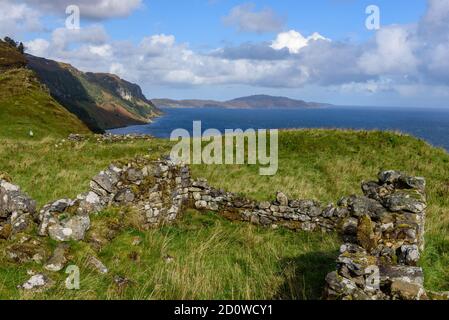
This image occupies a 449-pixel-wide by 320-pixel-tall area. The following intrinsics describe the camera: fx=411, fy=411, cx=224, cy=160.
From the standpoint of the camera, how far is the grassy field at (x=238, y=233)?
29.3ft

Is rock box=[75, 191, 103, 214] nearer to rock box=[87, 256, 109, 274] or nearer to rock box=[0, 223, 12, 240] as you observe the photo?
rock box=[0, 223, 12, 240]

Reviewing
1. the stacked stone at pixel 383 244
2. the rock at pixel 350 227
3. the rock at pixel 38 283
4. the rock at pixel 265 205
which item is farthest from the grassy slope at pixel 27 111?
the stacked stone at pixel 383 244

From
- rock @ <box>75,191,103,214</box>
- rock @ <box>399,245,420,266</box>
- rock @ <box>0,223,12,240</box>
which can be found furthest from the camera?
rock @ <box>75,191,103,214</box>

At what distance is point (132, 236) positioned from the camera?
1204cm

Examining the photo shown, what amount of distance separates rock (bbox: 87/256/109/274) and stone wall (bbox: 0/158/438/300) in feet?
4.59

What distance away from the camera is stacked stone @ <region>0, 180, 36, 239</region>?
1088cm

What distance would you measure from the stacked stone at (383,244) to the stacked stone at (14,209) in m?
8.11

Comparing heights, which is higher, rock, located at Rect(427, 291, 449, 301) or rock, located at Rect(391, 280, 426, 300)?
rock, located at Rect(391, 280, 426, 300)

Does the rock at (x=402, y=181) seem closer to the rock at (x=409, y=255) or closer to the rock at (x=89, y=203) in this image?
the rock at (x=409, y=255)

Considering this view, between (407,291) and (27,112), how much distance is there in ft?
193

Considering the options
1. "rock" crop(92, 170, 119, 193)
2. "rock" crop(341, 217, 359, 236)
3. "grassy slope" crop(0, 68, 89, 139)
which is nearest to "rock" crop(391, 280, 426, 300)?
"rock" crop(341, 217, 359, 236)

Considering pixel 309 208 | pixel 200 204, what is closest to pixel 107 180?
pixel 200 204

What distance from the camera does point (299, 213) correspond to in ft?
51.8
